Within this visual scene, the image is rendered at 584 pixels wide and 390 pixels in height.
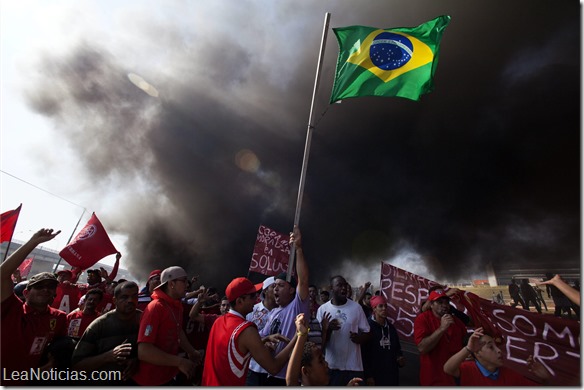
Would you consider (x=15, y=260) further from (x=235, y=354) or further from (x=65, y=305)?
(x=65, y=305)

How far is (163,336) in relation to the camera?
7.71ft

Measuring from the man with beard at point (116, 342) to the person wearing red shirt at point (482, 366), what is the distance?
2.53 m

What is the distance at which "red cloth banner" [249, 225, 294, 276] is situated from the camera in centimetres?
802

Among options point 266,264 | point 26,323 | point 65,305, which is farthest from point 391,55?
point 65,305

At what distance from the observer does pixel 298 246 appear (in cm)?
320

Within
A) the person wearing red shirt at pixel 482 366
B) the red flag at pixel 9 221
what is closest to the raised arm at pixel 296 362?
the person wearing red shirt at pixel 482 366

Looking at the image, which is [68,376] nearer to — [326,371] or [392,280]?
[326,371]

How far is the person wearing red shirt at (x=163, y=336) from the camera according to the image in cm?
219

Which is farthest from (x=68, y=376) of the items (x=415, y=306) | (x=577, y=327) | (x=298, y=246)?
(x=415, y=306)

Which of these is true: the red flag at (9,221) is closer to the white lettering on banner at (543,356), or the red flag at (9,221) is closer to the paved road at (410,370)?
the white lettering on banner at (543,356)

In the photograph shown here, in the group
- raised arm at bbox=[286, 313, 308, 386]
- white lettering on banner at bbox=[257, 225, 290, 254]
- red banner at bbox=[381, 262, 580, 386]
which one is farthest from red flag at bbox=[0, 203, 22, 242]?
red banner at bbox=[381, 262, 580, 386]

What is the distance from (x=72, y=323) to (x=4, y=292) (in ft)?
5.51

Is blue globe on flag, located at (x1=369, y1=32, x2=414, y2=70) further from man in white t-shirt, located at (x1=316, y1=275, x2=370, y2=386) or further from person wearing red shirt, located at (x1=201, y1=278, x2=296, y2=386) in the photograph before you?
person wearing red shirt, located at (x1=201, y1=278, x2=296, y2=386)

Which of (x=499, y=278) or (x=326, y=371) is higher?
(x=499, y=278)
